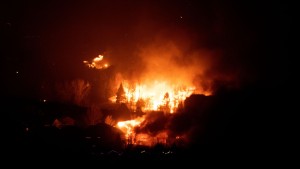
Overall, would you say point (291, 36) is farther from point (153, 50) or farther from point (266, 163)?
point (266, 163)

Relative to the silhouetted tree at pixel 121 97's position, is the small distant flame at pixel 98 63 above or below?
above

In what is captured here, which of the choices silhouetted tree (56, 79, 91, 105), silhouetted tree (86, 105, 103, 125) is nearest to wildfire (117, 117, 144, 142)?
silhouetted tree (86, 105, 103, 125)

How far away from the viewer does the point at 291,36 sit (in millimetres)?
25328

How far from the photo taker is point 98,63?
96.3ft

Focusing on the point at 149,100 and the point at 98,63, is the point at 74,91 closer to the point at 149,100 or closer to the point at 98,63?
the point at 149,100

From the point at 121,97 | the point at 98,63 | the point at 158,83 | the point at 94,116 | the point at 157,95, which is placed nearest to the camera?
the point at 94,116

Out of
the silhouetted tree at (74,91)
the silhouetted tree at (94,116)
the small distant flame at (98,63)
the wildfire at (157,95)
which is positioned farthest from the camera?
the small distant flame at (98,63)

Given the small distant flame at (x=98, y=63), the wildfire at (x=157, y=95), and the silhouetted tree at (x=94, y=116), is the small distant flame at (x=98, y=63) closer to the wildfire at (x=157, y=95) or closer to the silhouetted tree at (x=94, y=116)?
the wildfire at (x=157, y=95)

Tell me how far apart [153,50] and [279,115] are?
12.6m

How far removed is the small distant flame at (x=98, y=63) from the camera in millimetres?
28562

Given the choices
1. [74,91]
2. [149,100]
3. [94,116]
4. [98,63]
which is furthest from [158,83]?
[94,116]

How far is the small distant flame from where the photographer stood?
2856 cm

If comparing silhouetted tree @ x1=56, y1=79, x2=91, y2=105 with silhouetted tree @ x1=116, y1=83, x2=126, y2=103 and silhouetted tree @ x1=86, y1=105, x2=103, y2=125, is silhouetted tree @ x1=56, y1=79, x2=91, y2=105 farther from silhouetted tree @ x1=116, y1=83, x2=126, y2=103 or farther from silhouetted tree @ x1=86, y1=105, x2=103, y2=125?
silhouetted tree @ x1=86, y1=105, x2=103, y2=125

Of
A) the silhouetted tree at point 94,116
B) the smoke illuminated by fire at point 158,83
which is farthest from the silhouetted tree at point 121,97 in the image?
the silhouetted tree at point 94,116
